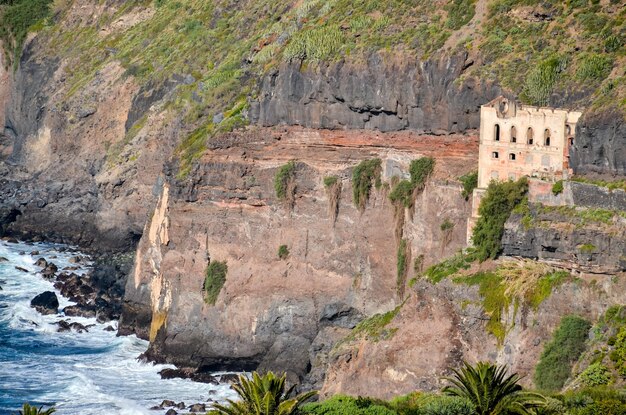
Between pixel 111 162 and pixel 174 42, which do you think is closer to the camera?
pixel 111 162

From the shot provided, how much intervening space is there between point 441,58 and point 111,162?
40971 millimetres

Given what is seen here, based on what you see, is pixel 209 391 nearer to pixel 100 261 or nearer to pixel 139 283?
pixel 139 283

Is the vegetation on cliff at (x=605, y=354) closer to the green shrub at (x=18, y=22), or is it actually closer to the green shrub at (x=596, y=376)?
the green shrub at (x=596, y=376)

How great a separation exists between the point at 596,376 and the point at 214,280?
101 ft

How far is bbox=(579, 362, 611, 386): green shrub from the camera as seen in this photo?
57.1 m

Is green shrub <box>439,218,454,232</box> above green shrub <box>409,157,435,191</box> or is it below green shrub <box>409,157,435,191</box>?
below

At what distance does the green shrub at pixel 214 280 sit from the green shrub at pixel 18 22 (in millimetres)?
60440

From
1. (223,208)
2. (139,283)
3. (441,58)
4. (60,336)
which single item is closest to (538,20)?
(441,58)

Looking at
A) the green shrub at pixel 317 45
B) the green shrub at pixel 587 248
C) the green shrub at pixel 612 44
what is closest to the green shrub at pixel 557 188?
the green shrub at pixel 587 248

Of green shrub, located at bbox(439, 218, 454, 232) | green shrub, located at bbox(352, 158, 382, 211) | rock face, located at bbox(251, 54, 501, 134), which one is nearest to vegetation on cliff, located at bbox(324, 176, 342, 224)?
green shrub, located at bbox(352, 158, 382, 211)

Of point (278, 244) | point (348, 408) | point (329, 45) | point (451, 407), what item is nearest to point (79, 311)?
point (278, 244)

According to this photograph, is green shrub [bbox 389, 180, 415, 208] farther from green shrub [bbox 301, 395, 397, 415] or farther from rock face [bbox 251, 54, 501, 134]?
green shrub [bbox 301, 395, 397, 415]

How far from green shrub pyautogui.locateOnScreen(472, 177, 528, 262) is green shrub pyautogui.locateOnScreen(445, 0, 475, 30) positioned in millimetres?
11892

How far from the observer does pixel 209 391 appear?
7856 centimetres
